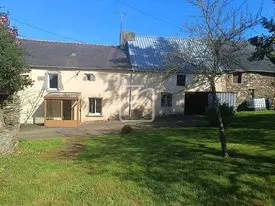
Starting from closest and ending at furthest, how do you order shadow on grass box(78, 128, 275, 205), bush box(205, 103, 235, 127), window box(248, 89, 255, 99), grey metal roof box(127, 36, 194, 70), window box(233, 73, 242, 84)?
shadow on grass box(78, 128, 275, 205)
bush box(205, 103, 235, 127)
grey metal roof box(127, 36, 194, 70)
window box(233, 73, 242, 84)
window box(248, 89, 255, 99)

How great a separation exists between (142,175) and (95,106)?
22973 millimetres

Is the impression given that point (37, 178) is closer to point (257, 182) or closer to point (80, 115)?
point (257, 182)

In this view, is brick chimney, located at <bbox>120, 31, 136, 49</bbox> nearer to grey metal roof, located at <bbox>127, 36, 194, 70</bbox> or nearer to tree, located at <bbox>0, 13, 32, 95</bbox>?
grey metal roof, located at <bbox>127, 36, 194, 70</bbox>

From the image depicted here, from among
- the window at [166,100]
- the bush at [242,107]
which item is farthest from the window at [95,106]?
the bush at [242,107]

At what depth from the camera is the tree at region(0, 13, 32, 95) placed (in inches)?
574

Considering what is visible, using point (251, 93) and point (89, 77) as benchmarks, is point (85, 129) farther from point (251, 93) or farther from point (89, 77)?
point (251, 93)

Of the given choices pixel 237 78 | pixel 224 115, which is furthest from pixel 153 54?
pixel 224 115

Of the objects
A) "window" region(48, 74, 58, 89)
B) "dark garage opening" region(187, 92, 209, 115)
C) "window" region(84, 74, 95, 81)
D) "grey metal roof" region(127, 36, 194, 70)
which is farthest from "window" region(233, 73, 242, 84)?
"window" region(48, 74, 58, 89)

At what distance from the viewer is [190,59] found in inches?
572

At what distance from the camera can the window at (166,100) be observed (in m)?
34.9

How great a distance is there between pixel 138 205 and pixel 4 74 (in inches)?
332

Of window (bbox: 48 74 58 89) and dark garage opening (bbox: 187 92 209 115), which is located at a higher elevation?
window (bbox: 48 74 58 89)

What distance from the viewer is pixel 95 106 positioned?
112 ft

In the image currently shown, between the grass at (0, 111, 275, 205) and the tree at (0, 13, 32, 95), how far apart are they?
2.71 meters
